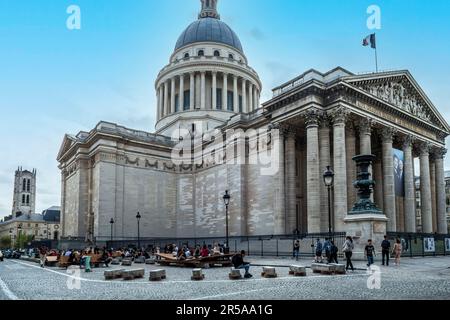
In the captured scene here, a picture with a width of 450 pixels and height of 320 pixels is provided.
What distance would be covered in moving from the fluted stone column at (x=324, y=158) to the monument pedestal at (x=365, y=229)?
10.5m

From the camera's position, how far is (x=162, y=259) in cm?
2927

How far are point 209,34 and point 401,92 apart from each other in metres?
37.3

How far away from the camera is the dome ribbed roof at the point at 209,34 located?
7162 cm

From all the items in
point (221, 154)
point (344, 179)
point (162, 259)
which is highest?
point (221, 154)

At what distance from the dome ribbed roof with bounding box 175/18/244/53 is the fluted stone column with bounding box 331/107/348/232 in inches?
1551

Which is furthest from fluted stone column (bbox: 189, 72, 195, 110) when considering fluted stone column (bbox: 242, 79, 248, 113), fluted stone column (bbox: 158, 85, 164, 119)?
fluted stone column (bbox: 242, 79, 248, 113)

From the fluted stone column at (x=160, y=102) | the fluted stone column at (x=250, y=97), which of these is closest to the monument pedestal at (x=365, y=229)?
the fluted stone column at (x=250, y=97)

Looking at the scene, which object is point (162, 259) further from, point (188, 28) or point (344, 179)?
point (188, 28)

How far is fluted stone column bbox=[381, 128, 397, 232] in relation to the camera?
3838 cm

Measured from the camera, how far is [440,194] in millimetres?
47406

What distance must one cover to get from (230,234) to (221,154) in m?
9.54

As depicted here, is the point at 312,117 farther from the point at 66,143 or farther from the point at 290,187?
the point at 66,143
